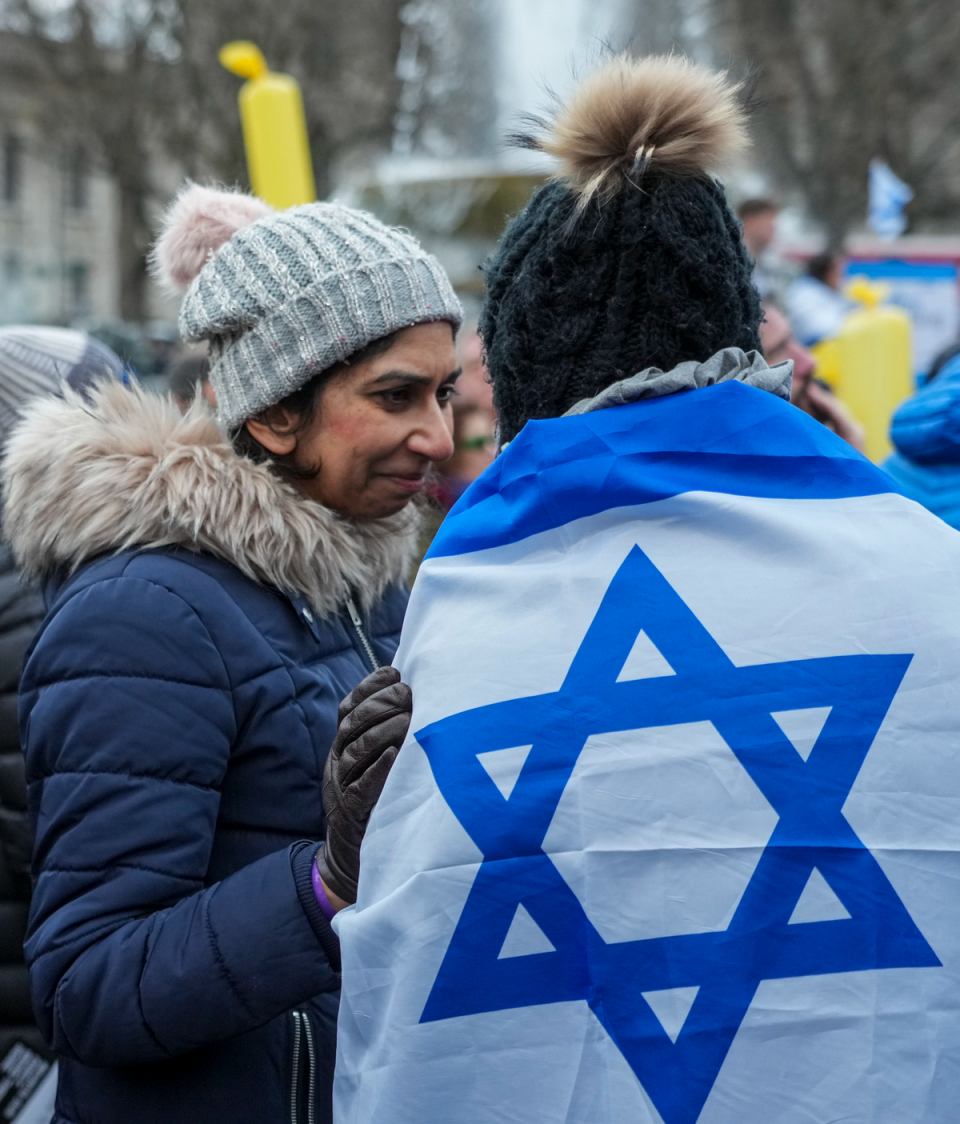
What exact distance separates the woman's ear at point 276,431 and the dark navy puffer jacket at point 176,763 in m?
0.10

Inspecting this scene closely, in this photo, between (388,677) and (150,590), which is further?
(150,590)

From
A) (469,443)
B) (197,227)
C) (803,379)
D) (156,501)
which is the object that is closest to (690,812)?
(156,501)

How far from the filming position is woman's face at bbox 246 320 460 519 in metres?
1.97

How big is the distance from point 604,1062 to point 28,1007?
4.81ft

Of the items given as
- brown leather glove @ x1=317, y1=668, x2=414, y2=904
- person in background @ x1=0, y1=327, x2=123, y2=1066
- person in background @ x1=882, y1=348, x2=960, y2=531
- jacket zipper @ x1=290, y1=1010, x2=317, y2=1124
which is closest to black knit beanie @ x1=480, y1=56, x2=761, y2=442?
brown leather glove @ x1=317, y1=668, x2=414, y2=904

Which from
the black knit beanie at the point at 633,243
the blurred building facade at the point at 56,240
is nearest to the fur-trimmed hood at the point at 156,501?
the black knit beanie at the point at 633,243

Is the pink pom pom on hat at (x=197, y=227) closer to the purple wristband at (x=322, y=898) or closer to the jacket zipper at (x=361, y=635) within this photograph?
the jacket zipper at (x=361, y=635)

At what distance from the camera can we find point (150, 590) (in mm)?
1629

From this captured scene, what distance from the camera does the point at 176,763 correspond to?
1546 mm

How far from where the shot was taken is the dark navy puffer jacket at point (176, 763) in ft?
4.89

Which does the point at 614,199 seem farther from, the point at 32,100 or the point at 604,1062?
the point at 32,100

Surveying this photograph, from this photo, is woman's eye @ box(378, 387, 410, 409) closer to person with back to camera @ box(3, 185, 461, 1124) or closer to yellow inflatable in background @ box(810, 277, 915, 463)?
person with back to camera @ box(3, 185, 461, 1124)

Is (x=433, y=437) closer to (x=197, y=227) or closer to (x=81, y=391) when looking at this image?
(x=197, y=227)

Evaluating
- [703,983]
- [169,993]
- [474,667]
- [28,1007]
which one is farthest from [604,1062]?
[28,1007]
